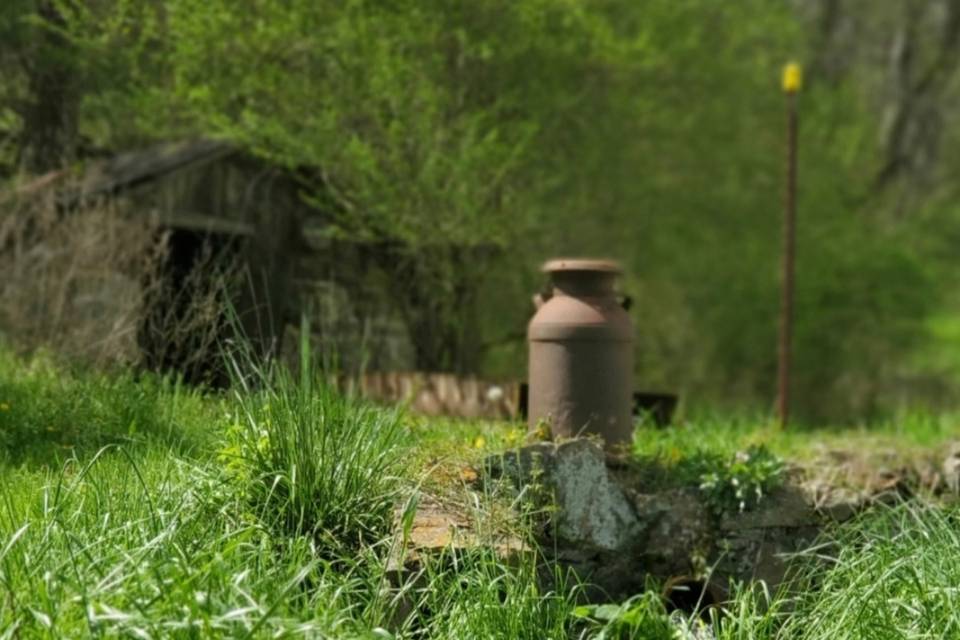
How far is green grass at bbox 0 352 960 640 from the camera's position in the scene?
4297 mm

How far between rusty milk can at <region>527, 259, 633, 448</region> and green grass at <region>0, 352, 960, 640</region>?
39cm

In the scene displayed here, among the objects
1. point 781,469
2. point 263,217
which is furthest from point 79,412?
point 263,217

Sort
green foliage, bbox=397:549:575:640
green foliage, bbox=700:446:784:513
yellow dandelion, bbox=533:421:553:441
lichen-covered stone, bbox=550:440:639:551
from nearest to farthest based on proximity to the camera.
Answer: green foliage, bbox=397:549:575:640 → lichen-covered stone, bbox=550:440:639:551 → yellow dandelion, bbox=533:421:553:441 → green foliage, bbox=700:446:784:513

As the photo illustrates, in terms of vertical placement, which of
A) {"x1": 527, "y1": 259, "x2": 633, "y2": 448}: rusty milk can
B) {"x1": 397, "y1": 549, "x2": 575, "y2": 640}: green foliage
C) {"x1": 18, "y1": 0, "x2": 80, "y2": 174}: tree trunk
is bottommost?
{"x1": 397, "y1": 549, "x2": 575, "y2": 640}: green foliage

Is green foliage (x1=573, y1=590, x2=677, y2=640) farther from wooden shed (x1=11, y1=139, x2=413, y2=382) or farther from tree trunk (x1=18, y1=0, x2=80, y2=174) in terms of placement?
tree trunk (x1=18, y1=0, x2=80, y2=174)

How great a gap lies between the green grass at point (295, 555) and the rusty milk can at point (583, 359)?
0.39 m

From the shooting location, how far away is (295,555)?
194 inches

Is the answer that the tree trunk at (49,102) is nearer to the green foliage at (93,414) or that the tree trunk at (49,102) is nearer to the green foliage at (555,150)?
the green foliage at (555,150)

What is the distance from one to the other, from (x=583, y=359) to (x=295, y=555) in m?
2.38

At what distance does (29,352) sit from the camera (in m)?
9.12

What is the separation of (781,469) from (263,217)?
21.4 feet

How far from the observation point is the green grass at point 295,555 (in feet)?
14.1

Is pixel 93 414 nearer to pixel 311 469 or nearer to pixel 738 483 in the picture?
pixel 311 469

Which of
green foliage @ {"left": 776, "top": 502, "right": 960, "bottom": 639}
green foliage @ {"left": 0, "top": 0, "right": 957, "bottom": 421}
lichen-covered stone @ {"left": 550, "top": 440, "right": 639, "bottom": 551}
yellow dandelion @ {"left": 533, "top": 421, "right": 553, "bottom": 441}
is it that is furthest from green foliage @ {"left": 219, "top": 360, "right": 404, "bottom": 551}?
green foliage @ {"left": 0, "top": 0, "right": 957, "bottom": 421}
